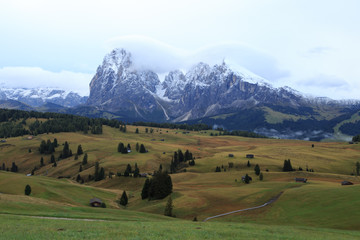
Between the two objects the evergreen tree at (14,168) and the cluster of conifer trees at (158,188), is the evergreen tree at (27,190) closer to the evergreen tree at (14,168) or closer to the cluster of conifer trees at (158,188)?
the cluster of conifer trees at (158,188)

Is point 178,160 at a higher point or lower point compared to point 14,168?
higher

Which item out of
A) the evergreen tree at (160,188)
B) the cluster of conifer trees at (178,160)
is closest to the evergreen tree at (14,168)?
the cluster of conifer trees at (178,160)

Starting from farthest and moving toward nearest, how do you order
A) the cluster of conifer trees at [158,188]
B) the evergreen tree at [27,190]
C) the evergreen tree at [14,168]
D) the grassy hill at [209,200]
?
the evergreen tree at [14,168] → the cluster of conifer trees at [158,188] → the evergreen tree at [27,190] → the grassy hill at [209,200]

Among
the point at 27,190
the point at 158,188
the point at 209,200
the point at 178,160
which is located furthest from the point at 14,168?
the point at 209,200

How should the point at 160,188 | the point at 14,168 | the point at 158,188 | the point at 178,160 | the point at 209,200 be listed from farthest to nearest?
the point at 14,168 → the point at 178,160 → the point at 158,188 → the point at 160,188 → the point at 209,200

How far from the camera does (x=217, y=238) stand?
2636 cm

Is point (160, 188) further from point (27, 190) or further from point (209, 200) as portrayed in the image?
point (27, 190)

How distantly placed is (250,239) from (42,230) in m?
19.9

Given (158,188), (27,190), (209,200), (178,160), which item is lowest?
(178,160)

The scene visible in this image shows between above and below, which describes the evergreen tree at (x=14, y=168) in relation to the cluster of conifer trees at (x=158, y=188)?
below

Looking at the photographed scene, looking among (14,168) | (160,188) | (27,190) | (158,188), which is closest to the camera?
(27,190)

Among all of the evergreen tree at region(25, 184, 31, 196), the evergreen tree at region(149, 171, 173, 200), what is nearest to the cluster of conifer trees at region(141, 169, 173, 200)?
the evergreen tree at region(149, 171, 173, 200)

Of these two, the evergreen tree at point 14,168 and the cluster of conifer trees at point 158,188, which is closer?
the cluster of conifer trees at point 158,188

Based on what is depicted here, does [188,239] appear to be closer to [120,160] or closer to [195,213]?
[195,213]
